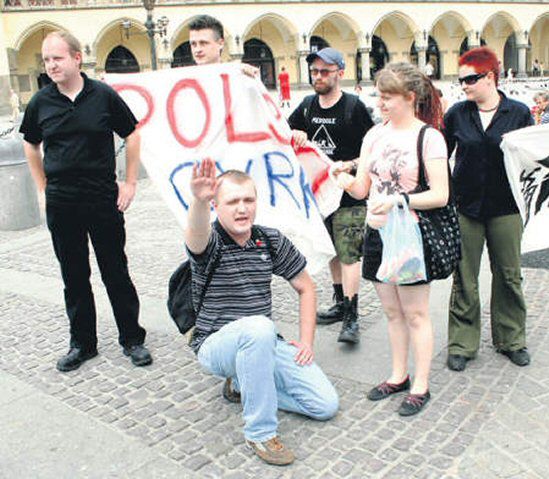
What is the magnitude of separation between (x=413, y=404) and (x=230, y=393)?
1.00m

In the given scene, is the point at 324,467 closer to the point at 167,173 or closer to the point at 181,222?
the point at 181,222

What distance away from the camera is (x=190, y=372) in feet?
13.2

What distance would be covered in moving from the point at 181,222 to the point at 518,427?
7.11 ft

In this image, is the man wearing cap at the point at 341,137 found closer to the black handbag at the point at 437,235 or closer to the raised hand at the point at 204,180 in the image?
the black handbag at the point at 437,235

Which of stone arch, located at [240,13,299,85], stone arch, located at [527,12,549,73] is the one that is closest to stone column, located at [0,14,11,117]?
stone arch, located at [240,13,299,85]

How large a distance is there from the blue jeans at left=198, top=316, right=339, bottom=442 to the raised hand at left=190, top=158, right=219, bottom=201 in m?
0.67

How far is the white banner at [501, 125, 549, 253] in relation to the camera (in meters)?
3.61

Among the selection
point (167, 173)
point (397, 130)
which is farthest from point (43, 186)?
point (397, 130)

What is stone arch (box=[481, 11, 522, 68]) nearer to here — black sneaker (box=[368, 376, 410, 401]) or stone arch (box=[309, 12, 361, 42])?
stone arch (box=[309, 12, 361, 42])

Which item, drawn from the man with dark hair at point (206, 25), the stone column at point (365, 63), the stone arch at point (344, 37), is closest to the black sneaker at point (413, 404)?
the man with dark hair at point (206, 25)

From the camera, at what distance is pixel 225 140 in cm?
410

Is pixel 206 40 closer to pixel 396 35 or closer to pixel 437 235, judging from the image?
pixel 437 235

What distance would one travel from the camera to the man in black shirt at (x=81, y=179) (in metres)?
3.87

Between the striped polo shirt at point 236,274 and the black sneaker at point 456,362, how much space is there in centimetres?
118
